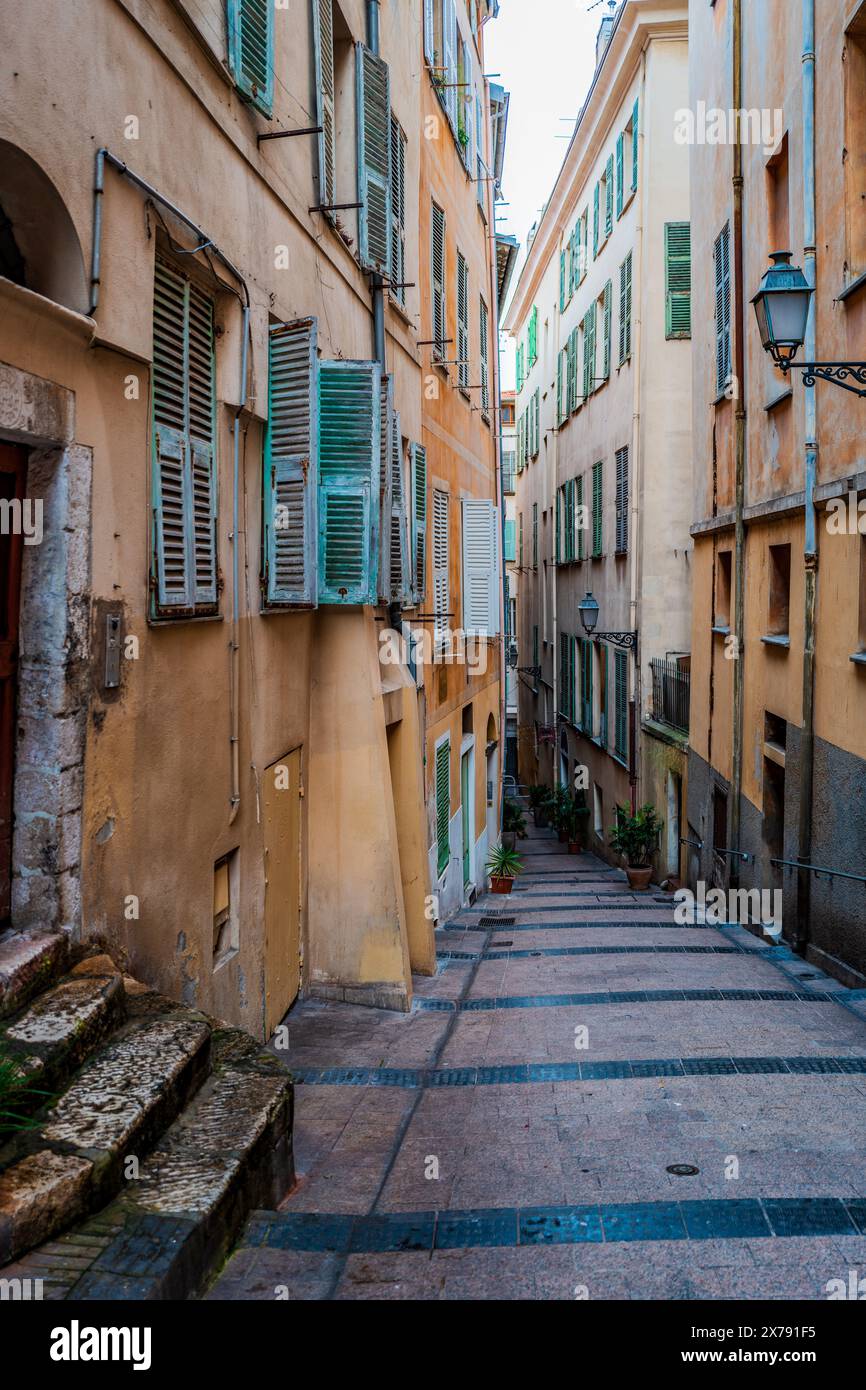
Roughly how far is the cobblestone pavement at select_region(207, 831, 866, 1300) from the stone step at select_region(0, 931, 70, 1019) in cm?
115

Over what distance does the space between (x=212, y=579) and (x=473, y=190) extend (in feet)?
46.2

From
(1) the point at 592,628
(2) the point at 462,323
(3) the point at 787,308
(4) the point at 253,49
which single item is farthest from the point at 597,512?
(4) the point at 253,49

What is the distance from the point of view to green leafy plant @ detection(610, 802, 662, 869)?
1817 cm

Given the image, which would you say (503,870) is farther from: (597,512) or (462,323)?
(597,512)

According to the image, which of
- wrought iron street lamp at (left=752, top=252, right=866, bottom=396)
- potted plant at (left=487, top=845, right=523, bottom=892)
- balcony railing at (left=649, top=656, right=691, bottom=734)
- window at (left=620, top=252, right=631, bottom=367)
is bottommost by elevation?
potted plant at (left=487, top=845, right=523, bottom=892)

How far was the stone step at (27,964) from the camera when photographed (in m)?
4.13

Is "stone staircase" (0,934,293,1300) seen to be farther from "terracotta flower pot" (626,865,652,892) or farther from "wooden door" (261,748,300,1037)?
"terracotta flower pot" (626,865,652,892)

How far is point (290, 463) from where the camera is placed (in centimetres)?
725

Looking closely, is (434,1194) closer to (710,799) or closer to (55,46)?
(55,46)

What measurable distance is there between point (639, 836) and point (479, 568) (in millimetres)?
5131

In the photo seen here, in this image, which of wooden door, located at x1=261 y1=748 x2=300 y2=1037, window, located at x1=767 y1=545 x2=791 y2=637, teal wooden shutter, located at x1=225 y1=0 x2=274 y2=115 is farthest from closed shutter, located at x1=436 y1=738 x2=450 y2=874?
teal wooden shutter, located at x1=225 y1=0 x2=274 y2=115

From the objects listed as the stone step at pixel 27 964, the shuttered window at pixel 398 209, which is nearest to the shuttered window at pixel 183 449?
the stone step at pixel 27 964

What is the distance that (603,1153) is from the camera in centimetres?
555

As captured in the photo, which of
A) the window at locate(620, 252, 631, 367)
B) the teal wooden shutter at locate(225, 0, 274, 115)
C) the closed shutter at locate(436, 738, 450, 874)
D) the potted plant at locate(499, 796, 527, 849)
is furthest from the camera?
the potted plant at locate(499, 796, 527, 849)
